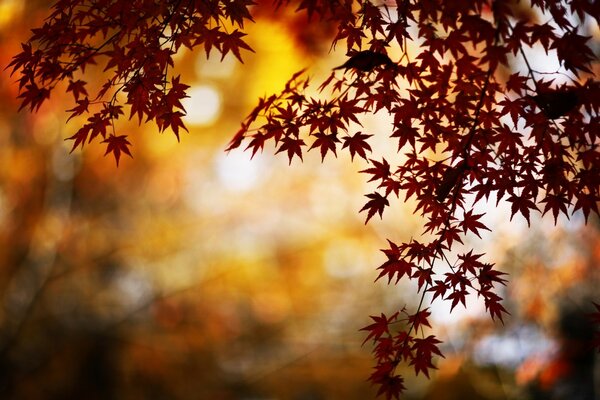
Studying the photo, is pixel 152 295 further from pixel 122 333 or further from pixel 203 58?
pixel 203 58

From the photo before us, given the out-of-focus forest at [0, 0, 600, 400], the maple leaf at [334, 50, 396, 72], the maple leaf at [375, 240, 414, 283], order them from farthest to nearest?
the out-of-focus forest at [0, 0, 600, 400] → the maple leaf at [375, 240, 414, 283] → the maple leaf at [334, 50, 396, 72]

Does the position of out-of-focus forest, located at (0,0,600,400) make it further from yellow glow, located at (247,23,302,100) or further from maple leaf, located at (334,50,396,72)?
maple leaf, located at (334,50,396,72)

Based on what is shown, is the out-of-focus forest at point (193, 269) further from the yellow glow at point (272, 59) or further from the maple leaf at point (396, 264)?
the maple leaf at point (396, 264)

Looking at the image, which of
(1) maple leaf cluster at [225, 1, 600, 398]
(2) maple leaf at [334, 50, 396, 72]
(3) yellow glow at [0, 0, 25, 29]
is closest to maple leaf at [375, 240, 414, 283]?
(1) maple leaf cluster at [225, 1, 600, 398]

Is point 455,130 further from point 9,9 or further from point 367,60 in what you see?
point 9,9

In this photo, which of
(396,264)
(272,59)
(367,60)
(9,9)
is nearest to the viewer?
(367,60)

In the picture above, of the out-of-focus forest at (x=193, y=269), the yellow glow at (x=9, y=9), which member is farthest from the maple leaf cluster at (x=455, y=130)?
the yellow glow at (x=9, y=9)

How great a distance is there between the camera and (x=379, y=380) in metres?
2.45

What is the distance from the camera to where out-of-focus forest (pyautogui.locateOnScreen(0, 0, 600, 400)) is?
18.3ft

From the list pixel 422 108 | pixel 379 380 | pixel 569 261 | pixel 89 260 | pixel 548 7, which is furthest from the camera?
pixel 89 260

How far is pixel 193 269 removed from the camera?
6027mm

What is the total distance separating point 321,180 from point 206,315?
1882 millimetres

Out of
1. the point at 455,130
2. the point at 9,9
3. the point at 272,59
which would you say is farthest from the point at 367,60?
the point at 9,9

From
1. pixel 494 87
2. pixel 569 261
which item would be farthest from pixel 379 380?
pixel 569 261
